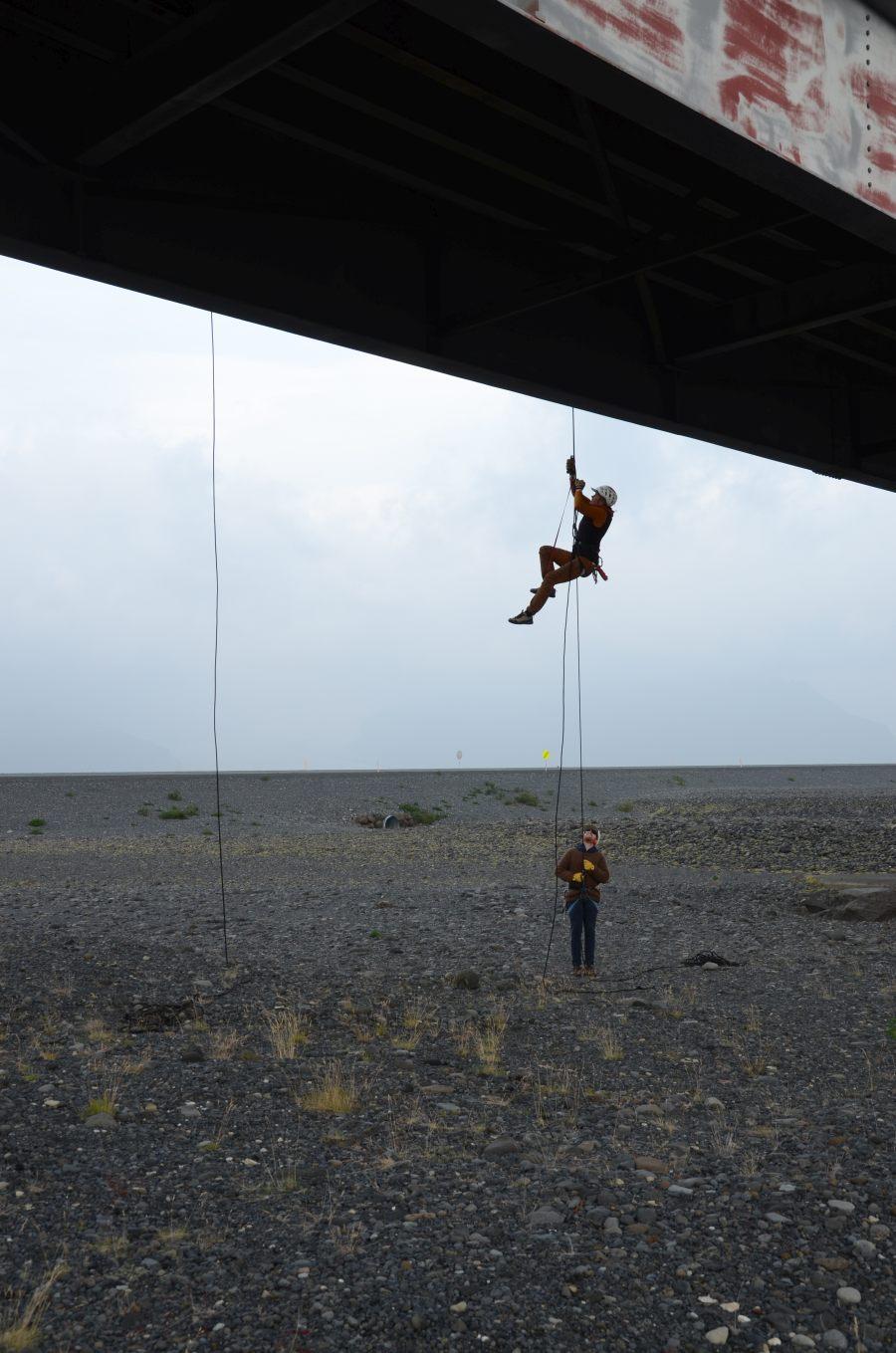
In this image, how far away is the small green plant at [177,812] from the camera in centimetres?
3569

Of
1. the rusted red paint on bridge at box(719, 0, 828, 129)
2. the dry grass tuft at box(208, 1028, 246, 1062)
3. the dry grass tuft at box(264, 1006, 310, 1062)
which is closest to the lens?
the rusted red paint on bridge at box(719, 0, 828, 129)

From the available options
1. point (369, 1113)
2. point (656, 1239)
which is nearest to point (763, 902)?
point (369, 1113)

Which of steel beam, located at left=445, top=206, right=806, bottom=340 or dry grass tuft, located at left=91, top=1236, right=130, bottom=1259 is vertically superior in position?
steel beam, located at left=445, top=206, right=806, bottom=340

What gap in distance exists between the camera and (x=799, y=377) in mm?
14039

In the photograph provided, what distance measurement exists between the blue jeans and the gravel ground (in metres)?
0.33

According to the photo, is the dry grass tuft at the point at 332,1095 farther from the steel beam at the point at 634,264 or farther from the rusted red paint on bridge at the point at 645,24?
the rusted red paint on bridge at the point at 645,24

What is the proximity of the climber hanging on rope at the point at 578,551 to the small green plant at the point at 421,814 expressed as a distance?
2546 cm

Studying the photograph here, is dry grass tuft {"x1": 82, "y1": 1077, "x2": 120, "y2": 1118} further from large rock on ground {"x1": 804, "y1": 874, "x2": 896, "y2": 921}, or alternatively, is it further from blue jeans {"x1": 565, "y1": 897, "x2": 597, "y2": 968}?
large rock on ground {"x1": 804, "y1": 874, "x2": 896, "y2": 921}

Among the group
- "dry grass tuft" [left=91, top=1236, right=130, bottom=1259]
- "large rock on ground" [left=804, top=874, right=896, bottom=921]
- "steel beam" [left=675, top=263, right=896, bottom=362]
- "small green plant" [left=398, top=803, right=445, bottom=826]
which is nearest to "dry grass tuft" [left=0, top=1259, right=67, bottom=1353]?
"dry grass tuft" [left=91, top=1236, right=130, bottom=1259]

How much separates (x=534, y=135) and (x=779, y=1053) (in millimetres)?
7741

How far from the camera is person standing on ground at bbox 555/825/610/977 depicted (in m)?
12.2

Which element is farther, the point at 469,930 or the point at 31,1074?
the point at 469,930

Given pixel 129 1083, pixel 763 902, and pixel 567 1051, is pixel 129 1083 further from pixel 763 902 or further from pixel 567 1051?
pixel 763 902

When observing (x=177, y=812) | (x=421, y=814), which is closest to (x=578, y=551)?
(x=421, y=814)
